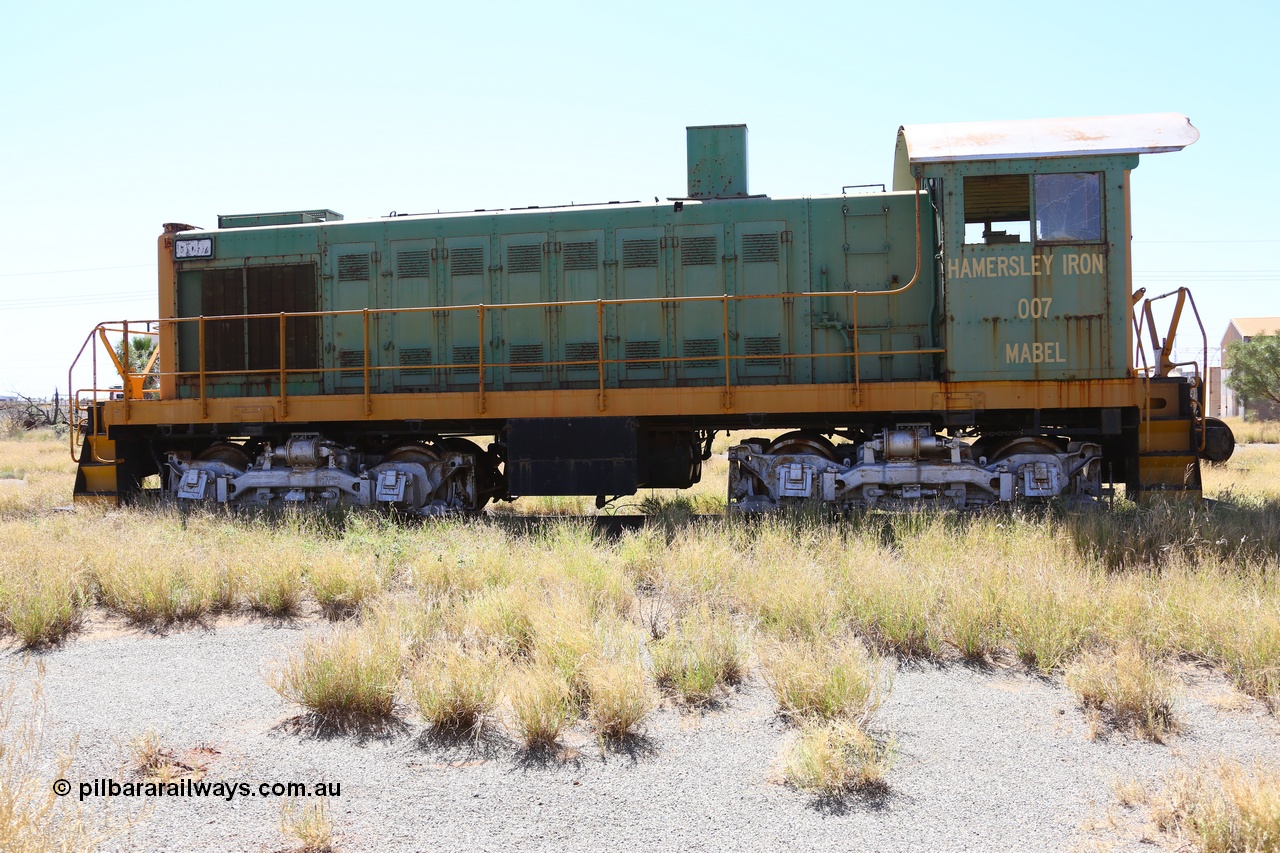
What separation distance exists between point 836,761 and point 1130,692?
1.68m

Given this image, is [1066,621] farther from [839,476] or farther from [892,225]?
[892,225]

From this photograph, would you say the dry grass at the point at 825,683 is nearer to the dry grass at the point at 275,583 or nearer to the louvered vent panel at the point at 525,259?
the dry grass at the point at 275,583

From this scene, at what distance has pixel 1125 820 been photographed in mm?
3461

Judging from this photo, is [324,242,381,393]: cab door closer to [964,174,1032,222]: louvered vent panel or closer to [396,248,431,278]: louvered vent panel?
[396,248,431,278]: louvered vent panel

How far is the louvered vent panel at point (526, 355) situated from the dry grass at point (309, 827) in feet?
24.4

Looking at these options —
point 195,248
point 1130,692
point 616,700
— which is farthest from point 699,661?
point 195,248

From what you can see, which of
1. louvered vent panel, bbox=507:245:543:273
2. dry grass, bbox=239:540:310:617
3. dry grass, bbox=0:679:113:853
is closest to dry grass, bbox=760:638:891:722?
dry grass, bbox=0:679:113:853

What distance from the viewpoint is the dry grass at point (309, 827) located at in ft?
11.0

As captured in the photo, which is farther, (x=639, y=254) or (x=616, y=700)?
(x=639, y=254)

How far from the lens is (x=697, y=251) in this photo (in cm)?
1049

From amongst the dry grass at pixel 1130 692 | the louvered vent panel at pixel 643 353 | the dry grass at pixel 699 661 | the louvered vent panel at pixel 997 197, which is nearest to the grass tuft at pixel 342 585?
the dry grass at pixel 699 661

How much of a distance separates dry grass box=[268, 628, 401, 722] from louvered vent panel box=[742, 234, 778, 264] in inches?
262

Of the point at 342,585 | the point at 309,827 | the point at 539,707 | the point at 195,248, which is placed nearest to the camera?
the point at 309,827

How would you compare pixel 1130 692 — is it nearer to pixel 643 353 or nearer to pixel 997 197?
pixel 997 197
